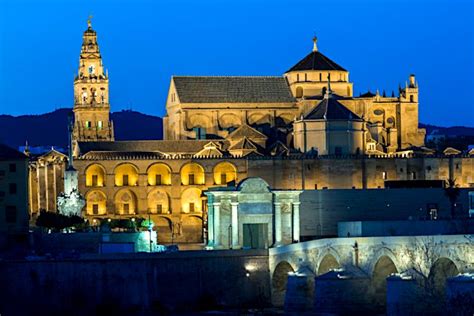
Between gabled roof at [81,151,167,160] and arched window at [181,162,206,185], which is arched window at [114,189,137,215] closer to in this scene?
gabled roof at [81,151,167,160]

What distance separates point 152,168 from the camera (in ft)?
285

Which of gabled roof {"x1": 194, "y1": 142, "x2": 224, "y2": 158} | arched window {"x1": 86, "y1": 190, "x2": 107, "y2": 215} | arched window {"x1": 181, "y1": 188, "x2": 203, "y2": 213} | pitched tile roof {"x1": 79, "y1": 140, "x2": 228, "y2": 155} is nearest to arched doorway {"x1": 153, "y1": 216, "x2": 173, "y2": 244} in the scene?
arched window {"x1": 181, "y1": 188, "x2": 203, "y2": 213}

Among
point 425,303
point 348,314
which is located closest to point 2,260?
point 348,314

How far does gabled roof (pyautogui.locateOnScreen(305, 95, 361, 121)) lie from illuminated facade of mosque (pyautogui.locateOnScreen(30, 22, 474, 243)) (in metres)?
0.06

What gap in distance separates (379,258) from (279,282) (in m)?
9.08

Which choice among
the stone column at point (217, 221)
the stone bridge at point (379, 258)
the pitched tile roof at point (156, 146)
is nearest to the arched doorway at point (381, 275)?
the stone bridge at point (379, 258)

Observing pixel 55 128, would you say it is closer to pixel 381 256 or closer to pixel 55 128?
pixel 55 128

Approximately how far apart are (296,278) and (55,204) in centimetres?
2961

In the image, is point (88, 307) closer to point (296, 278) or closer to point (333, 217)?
point (296, 278)

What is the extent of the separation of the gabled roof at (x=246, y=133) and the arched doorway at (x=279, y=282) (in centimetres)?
2763

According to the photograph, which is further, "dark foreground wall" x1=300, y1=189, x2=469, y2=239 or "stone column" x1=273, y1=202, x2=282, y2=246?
"dark foreground wall" x1=300, y1=189, x2=469, y2=239

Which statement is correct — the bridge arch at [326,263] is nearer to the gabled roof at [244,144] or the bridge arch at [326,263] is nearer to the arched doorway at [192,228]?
the arched doorway at [192,228]

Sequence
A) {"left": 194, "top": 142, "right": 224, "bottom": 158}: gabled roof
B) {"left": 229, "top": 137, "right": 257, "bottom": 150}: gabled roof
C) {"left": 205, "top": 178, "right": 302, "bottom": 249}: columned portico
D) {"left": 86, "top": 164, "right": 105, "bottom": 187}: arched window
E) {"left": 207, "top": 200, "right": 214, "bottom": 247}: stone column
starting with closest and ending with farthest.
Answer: {"left": 205, "top": 178, "right": 302, "bottom": 249}: columned portico, {"left": 207, "top": 200, "right": 214, "bottom": 247}: stone column, {"left": 86, "top": 164, "right": 105, "bottom": 187}: arched window, {"left": 194, "top": 142, "right": 224, "bottom": 158}: gabled roof, {"left": 229, "top": 137, "right": 257, "bottom": 150}: gabled roof

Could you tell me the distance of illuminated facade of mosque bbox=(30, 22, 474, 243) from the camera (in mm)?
85500
